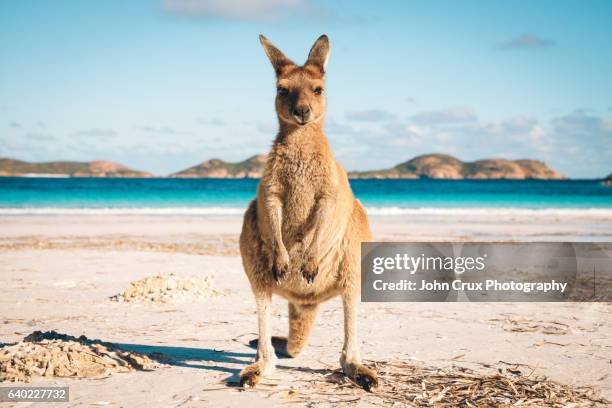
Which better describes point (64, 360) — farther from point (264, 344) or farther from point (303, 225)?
point (303, 225)

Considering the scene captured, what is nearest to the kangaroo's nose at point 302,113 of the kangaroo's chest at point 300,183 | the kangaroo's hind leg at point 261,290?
the kangaroo's chest at point 300,183

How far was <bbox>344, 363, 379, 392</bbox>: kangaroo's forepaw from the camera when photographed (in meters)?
3.83

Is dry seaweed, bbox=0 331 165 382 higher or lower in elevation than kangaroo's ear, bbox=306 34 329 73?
lower

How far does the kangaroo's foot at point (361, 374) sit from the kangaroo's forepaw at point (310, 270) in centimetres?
62

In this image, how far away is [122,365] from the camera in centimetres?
414

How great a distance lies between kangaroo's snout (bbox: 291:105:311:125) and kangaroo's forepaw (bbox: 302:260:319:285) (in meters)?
0.91

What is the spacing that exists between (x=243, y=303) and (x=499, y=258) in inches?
193

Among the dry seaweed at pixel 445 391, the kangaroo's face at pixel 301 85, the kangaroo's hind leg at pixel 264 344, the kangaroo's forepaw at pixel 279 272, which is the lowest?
the dry seaweed at pixel 445 391

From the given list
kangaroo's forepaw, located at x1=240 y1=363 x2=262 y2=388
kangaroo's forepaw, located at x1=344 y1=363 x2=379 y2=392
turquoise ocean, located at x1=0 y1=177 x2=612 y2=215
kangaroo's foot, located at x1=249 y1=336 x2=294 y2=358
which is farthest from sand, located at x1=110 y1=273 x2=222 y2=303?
turquoise ocean, located at x1=0 y1=177 x2=612 y2=215

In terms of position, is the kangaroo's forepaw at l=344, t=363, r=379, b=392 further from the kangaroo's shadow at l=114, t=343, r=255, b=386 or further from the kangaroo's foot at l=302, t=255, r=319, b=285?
the kangaroo's shadow at l=114, t=343, r=255, b=386

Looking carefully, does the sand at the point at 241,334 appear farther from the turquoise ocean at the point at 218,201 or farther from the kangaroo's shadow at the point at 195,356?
the turquoise ocean at the point at 218,201

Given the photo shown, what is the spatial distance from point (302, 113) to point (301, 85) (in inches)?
8.2

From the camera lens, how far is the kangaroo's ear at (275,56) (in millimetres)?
4250

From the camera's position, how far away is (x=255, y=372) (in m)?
3.96
